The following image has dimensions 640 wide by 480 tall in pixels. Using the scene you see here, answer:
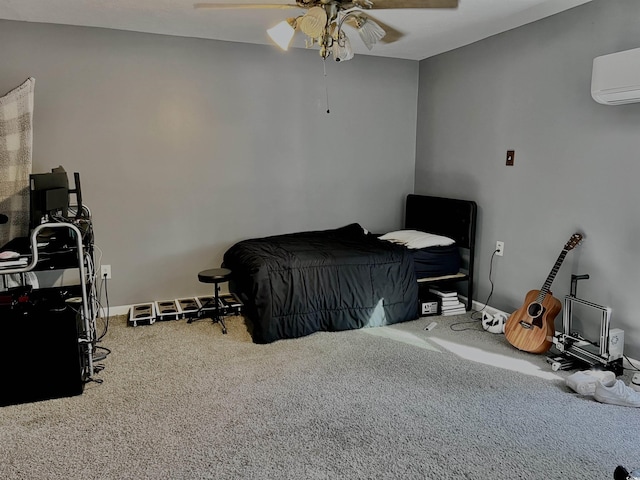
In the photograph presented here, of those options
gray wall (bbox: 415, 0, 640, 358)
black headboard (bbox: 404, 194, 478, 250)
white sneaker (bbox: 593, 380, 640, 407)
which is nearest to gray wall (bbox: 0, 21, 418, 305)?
black headboard (bbox: 404, 194, 478, 250)

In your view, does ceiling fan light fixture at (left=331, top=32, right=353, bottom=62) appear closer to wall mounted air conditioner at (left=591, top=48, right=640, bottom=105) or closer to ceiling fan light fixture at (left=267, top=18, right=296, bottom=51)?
ceiling fan light fixture at (left=267, top=18, right=296, bottom=51)

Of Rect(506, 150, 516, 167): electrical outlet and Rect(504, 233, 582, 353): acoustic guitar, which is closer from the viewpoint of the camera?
Rect(504, 233, 582, 353): acoustic guitar

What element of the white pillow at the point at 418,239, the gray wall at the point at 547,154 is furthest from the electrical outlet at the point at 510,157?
the white pillow at the point at 418,239

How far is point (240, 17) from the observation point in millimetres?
3393

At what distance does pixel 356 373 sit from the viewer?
2.97m

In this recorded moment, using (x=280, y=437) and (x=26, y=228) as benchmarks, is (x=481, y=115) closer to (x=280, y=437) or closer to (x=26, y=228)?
(x=280, y=437)

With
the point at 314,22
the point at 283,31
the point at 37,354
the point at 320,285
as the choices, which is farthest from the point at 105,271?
the point at 314,22

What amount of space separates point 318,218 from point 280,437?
259cm

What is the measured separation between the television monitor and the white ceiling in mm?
1162

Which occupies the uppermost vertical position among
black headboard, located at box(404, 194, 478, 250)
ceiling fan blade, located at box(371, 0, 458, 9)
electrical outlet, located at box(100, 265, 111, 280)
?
ceiling fan blade, located at box(371, 0, 458, 9)

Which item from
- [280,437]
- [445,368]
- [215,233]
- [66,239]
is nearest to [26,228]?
[66,239]

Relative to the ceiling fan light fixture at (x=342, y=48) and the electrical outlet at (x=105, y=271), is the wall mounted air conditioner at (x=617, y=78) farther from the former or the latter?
the electrical outlet at (x=105, y=271)

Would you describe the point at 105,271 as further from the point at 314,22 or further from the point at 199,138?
the point at 314,22

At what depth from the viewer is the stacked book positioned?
4066 millimetres
